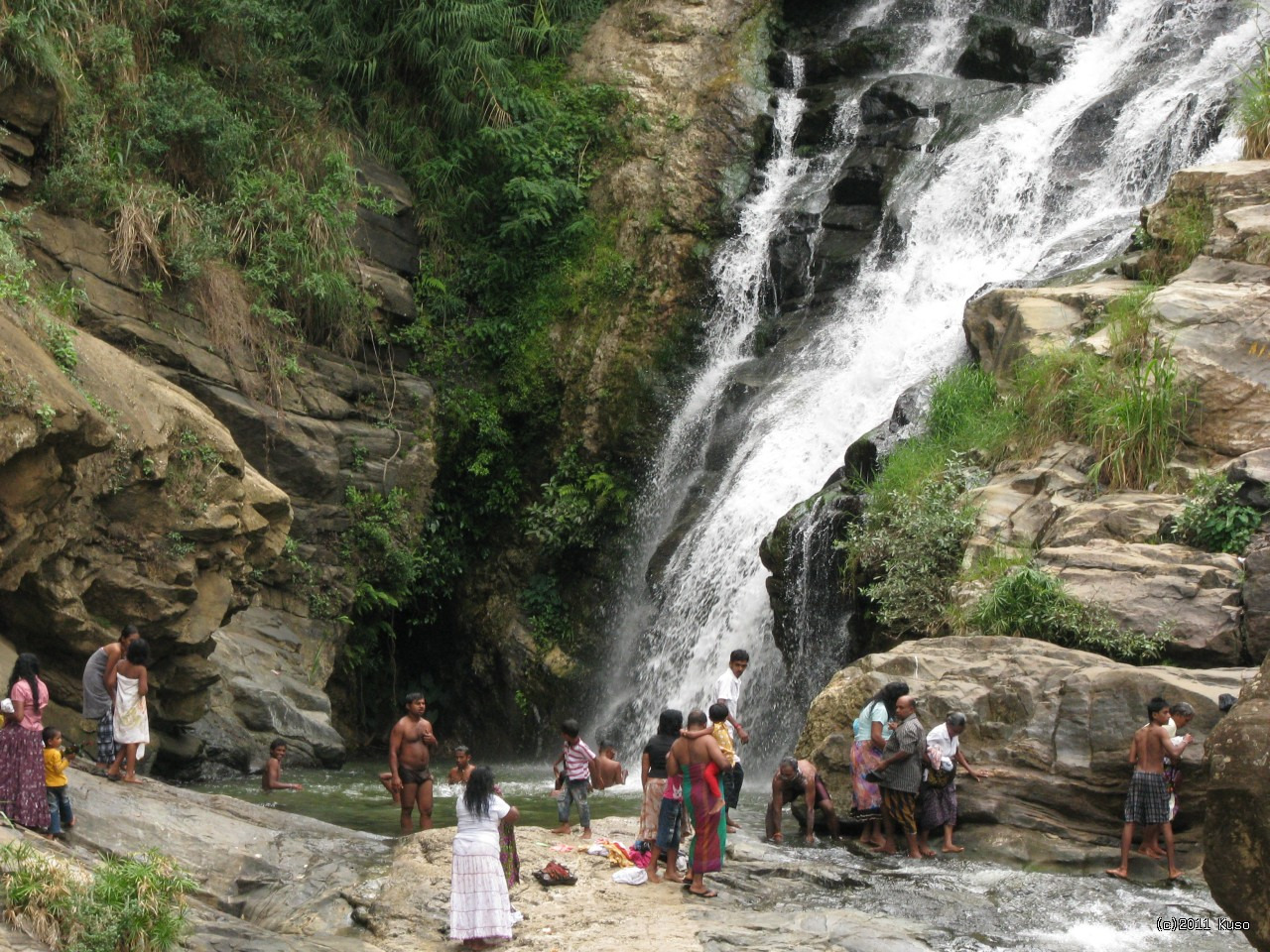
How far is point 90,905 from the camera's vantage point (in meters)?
7.26

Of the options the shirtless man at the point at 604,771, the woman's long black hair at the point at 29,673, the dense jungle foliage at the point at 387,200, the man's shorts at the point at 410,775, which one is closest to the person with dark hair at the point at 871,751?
the shirtless man at the point at 604,771

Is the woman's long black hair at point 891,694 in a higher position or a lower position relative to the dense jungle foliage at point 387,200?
lower

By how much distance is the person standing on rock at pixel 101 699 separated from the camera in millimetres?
11594

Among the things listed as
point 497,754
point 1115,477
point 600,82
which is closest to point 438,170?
point 600,82

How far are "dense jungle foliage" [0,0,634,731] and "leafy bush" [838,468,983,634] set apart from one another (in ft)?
20.6

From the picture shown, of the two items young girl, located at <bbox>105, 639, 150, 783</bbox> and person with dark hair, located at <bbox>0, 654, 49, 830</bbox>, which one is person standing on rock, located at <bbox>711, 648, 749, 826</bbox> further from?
person with dark hair, located at <bbox>0, 654, 49, 830</bbox>

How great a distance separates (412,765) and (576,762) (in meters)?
1.51

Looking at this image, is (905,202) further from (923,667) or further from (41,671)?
(41,671)

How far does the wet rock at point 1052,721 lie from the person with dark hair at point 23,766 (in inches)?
247

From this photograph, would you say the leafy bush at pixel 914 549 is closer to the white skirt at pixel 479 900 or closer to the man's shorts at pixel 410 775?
the man's shorts at pixel 410 775

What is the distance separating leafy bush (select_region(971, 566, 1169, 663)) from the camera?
37.8 feet

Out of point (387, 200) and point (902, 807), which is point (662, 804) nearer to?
point (902, 807)

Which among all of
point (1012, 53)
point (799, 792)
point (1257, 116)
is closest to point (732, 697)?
point (799, 792)

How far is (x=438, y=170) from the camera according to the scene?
22.1 meters
